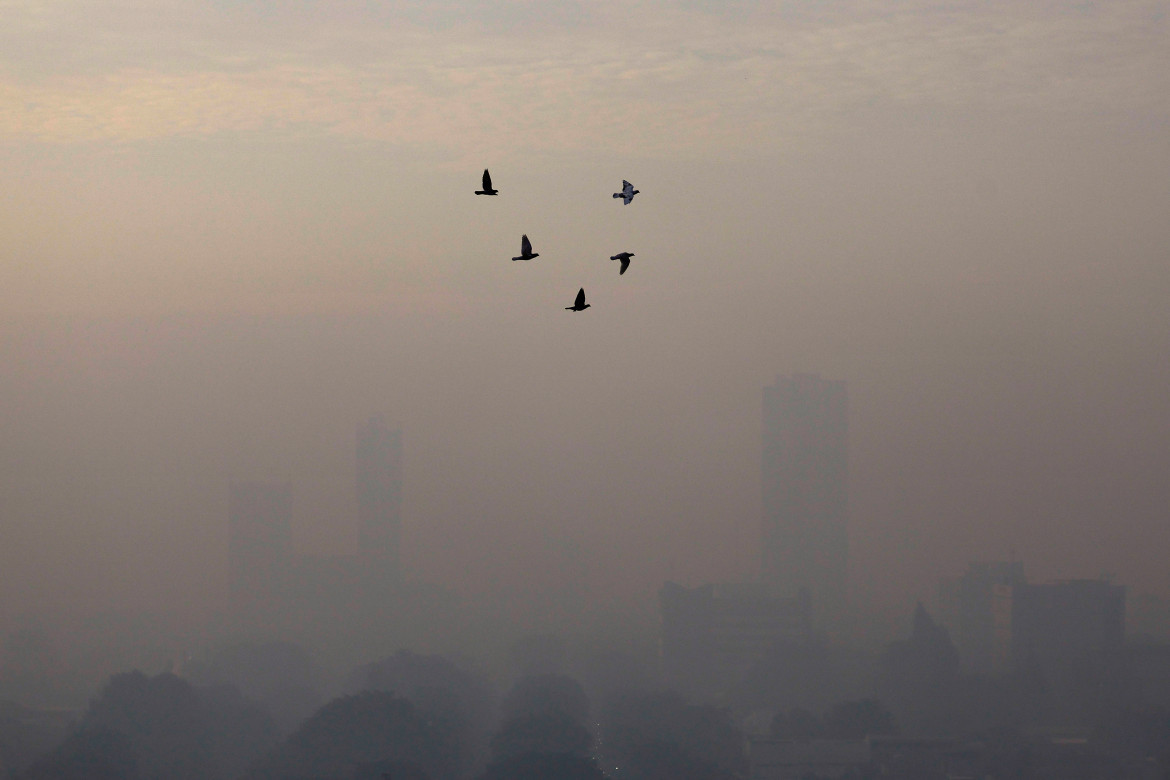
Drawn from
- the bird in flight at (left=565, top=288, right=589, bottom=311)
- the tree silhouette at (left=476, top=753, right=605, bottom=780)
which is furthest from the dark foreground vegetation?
the bird in flight at (left=565, top=288, right=589, bottom=311)

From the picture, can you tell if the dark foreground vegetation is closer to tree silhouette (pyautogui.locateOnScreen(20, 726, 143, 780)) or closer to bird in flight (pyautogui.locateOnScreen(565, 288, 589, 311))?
tree silhouette (pyautogui.locateOnScreen(20, 726, 143, 780))

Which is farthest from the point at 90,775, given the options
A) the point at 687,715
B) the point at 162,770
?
the point at 687,715

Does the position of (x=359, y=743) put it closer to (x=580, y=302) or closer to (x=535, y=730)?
(x=535, y=730)

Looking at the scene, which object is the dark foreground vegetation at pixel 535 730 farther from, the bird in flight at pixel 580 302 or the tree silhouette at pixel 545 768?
the bird in flight at pixel 580 302

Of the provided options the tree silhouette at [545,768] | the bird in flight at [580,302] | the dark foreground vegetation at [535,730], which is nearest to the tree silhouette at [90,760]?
the dark foreground vegetation at [535,730]

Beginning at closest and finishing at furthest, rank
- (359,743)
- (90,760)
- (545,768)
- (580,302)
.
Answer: (580,302) → (545,768) → (90,760) → (359,743)

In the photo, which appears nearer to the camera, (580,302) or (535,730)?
(580,302)

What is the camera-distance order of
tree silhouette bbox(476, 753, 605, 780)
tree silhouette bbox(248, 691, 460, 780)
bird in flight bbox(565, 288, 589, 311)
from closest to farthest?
bird in flight bbox(565, 288, 589, 311)
tree silhouette bbox(476, 753, 605, 780)
tree silhouette bbox(248, 691, 460, 780)

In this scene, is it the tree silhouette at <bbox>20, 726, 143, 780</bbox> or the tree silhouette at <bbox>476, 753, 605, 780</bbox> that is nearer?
the tree silhouette at <bbox>476, 753, 605, 780</bbox>

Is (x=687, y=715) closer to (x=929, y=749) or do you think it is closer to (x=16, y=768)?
(x=929, y=749)

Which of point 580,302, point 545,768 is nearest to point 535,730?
point 545,768

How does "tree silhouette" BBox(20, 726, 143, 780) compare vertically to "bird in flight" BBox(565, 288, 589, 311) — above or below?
below
